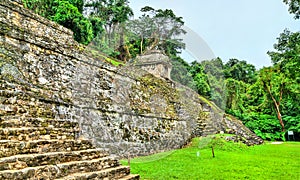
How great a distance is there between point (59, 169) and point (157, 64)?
12.3 metres

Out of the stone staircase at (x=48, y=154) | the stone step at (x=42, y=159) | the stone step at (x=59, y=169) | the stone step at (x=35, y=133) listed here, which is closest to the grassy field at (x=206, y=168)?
the stone step at (x=59, y=169)

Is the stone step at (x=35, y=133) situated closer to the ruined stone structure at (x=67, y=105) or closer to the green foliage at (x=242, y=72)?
the ruined stone structure at (x=67, y=105)

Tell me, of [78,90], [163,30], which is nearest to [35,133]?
[78,90]

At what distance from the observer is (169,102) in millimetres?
12828

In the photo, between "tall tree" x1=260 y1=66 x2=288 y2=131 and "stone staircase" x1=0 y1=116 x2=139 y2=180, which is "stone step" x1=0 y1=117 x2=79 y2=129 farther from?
"tall tree" x1=260 y1=66 x2=288 y2=131

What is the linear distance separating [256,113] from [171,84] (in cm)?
1246

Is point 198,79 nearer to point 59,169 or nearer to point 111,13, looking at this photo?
point 111,13

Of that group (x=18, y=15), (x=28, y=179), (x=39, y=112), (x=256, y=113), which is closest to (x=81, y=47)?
(x=18, y=15)

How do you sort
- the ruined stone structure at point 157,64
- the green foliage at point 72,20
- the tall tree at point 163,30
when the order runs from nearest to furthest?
the tall tree at point 163,30 → the green foliage at point 72,20 → the ruined stone structure at point 157,64

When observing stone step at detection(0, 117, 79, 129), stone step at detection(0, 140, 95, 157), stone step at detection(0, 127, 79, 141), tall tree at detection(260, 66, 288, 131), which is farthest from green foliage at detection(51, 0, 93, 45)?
tall tree at detection(260, 66, 288, 131)

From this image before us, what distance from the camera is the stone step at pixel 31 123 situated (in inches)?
156

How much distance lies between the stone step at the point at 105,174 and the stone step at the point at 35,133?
87 centimetres

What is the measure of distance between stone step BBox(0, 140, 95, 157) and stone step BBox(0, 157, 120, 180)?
1.13 feet

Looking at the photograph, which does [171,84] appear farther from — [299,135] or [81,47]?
[299,135]
